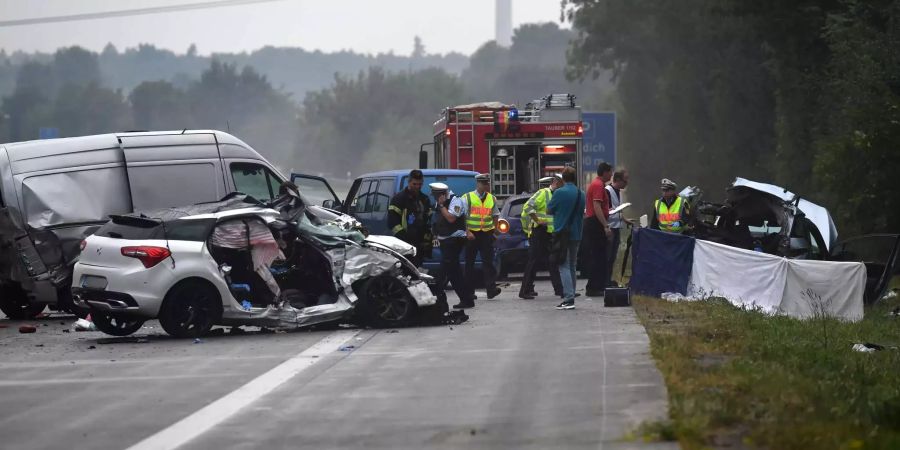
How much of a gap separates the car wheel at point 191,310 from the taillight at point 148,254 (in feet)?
Answer: 1.22

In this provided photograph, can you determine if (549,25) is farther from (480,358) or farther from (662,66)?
(480,358)

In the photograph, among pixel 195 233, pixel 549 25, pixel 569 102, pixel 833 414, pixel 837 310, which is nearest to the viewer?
pixel 833 414

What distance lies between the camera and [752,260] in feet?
64.4

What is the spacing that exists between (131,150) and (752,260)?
8.31 meters

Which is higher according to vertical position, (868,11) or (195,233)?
(868,11)

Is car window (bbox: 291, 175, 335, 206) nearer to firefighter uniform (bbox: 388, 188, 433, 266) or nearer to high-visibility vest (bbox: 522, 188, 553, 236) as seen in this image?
firefighter uniform (bbox: 388, 188, 433, 266)

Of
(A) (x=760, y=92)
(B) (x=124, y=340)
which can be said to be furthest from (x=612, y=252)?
(A) (x=760, y=92)

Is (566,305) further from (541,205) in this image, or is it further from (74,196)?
(74,196)

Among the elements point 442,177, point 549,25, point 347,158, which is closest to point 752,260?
point 442,177

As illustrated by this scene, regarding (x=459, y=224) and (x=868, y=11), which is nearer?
(x=459, y=224)

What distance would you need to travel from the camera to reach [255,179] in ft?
70.8

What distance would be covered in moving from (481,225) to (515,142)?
882 cm

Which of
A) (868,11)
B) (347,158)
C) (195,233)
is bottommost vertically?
(347,158)

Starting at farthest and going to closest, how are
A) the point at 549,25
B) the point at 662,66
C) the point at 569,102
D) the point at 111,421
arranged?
the point at 549,25
the point at 662,66
the point at 569,102
the point at 111,421
